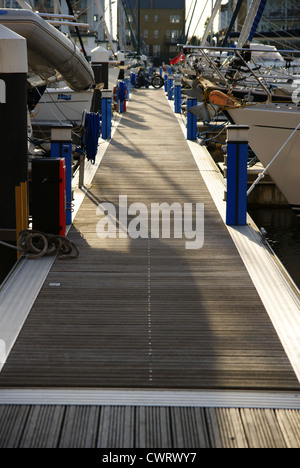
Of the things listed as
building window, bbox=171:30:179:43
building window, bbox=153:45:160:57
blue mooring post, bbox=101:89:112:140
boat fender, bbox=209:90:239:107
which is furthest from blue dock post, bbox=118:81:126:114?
building window, bbox=171:30:179:43

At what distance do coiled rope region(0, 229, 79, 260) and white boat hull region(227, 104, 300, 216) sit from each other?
5129mm

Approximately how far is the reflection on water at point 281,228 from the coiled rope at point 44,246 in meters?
6.17

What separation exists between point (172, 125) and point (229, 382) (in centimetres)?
1534

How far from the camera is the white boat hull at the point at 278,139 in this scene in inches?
413

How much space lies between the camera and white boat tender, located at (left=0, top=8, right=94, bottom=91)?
33.7ft

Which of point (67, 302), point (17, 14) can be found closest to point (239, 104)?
point (17, 14)

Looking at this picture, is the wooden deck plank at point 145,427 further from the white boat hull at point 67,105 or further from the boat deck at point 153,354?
the white boat hull at point 67,105

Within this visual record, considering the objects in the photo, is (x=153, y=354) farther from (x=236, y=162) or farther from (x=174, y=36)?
(x=174, y=36)

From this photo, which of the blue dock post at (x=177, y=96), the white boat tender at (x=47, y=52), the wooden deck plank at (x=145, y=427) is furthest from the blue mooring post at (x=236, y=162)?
the blue dock post at (x=177, y=96)

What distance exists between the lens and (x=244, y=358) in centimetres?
429

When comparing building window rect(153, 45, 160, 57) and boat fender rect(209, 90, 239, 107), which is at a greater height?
boat fender rect(209, 90, 239, 107)

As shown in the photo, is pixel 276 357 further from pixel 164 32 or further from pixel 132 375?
pixel 164 32

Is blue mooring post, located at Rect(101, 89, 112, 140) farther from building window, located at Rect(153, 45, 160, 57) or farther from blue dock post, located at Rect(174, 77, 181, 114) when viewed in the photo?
building window, located at Rect(153, 45, 160, 57)

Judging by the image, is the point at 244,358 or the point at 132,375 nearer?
the point at 132,375
